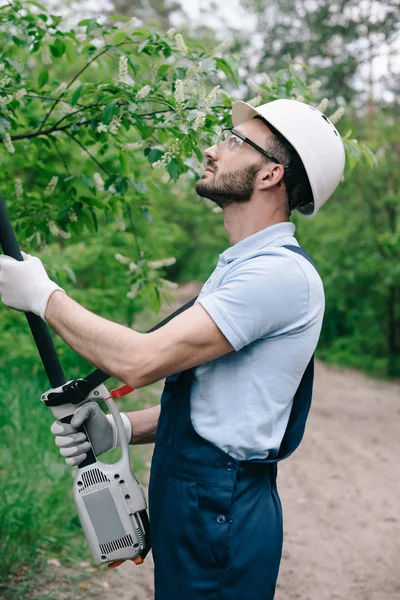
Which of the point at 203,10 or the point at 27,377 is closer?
the point at 27,377

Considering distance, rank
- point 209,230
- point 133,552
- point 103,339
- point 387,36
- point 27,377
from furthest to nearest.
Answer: point 209,230, point 387,36, point 27,377, point 133,552, point 103,339

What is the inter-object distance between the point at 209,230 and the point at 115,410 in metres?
14.4

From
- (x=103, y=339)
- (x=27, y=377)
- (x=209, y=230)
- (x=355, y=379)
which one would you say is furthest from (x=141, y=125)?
(x=209, y=230)

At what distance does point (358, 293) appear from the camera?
491 inches

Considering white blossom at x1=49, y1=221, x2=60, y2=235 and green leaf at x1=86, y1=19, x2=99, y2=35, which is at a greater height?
green leaf at x1=86, y1=19, x2=99, y2=35

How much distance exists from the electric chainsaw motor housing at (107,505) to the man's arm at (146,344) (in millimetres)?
272

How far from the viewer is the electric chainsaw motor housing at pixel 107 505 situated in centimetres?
206

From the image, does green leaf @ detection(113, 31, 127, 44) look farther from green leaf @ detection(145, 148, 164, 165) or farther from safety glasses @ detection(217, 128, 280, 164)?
safety glasses @ detection(217, 128, 280, 164)

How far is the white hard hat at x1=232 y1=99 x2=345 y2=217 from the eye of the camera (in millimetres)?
2133

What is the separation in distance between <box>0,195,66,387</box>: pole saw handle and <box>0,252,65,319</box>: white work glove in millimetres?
35

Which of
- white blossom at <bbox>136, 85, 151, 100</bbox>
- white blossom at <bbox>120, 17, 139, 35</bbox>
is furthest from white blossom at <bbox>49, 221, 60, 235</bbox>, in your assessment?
white blossom at <bbox>120, 17, 139, 35</bbox>

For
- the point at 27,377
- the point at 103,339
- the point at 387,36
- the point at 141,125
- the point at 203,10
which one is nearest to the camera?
the point at 103,339

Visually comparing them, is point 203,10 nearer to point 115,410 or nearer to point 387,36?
point 387,36

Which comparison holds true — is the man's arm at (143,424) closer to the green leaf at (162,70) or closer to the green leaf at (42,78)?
the green leaf at (162,70)
